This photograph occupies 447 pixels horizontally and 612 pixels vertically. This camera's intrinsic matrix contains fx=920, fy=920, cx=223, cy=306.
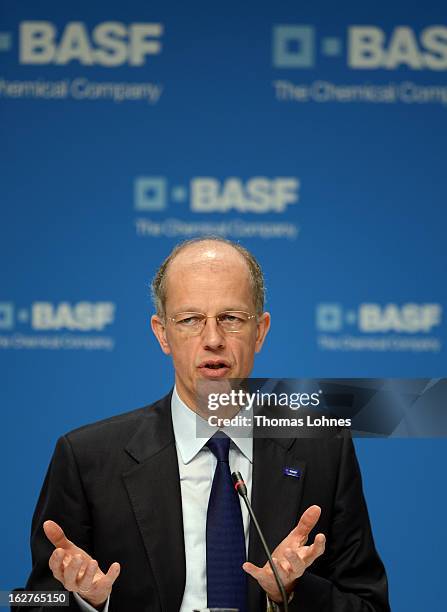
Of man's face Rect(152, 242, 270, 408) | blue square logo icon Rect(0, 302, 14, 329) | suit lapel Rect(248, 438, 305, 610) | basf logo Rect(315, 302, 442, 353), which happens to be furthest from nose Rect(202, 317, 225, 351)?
blue square logo icon Rect(0, 302, 14, 329)

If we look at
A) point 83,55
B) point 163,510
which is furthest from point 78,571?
point 83,55

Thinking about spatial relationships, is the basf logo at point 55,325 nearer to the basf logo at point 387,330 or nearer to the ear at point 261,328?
the basf logo at point 387,330

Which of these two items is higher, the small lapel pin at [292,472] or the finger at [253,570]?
the small lapel pin at [292,472]

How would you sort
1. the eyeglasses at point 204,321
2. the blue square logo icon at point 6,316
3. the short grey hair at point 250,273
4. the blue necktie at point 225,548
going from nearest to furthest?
the blue necktie at point 225,548
the eyeglasses at point 204,321
the short grey hair at point 250,273
the blue square logo icon at point 6,316

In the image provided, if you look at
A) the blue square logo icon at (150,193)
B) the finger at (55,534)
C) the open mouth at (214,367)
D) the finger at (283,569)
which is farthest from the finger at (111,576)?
the blue square logo icon at (150,193)

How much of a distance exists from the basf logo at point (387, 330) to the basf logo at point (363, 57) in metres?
0.86

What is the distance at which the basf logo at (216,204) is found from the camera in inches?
145

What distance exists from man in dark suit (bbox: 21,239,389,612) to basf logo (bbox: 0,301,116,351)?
4.10 ft

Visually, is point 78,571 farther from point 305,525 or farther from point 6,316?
point 6,316

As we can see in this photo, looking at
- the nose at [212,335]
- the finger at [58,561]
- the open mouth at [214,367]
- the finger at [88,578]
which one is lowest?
the finger at [88,578]

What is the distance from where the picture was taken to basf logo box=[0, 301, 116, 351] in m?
3.67

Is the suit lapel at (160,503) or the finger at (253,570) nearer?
the finger at (253,570)

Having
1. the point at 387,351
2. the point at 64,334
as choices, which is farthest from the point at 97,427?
the point at 387,351

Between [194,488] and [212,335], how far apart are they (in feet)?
1.27
